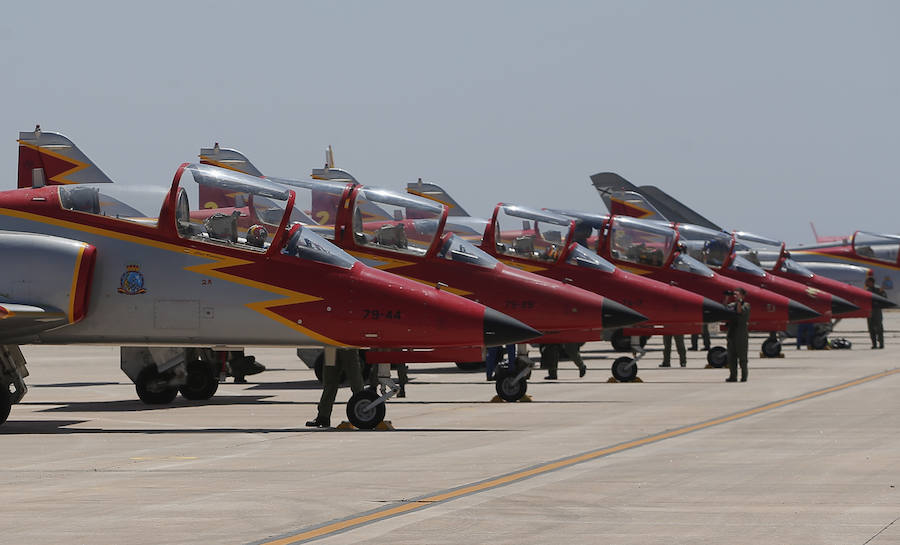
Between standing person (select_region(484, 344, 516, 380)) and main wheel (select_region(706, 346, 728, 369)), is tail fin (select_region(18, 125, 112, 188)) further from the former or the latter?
main wheel (select_region(706, 346, 728, 369))

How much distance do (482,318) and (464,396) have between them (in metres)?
6.32

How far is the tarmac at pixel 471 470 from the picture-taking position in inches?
364

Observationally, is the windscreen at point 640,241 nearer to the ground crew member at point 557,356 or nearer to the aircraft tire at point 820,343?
the ground crew member at point 557,356

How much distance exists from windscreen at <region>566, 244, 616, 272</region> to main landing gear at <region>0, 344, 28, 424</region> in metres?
10.9

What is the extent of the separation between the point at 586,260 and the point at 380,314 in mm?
9753

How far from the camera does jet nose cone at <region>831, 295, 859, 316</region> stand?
35.1 meters

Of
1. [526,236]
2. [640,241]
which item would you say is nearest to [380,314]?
[526,236]

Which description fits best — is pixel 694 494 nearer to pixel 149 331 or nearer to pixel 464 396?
pixel 149 331

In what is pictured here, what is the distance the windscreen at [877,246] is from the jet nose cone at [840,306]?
11.1m

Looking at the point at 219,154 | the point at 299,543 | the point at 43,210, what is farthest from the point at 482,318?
the point at 219,154

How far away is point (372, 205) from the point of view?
20391mm

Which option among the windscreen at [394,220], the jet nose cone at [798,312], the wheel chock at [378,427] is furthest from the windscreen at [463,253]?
the jet nose cone at [798,312]

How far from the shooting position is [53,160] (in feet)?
96.7

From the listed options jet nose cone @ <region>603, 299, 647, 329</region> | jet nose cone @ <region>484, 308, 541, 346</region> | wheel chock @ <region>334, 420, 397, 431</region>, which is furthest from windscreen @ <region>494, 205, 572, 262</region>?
wheel chock @ <region>334, 420, 397, 431</region>
